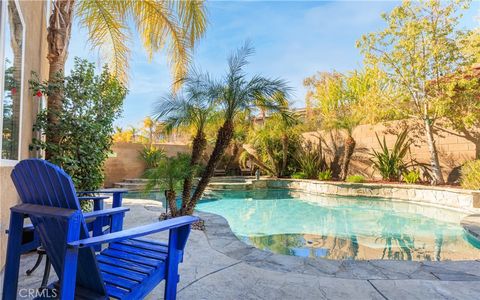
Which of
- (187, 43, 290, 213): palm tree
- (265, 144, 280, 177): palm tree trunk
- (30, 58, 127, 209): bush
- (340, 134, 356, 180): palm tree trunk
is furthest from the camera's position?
(265, 144, 280, 177): palm tree trunk

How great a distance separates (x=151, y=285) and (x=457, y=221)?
26.0ft

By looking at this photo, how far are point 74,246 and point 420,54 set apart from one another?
39.2 feet

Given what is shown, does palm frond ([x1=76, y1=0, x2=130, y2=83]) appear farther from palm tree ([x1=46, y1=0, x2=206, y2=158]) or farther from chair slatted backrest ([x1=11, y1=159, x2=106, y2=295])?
chair slatted backrest ([x1=11, y1=159, x2=106, y2=295])

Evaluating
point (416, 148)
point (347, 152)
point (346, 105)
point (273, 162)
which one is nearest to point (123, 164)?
point (273, 162)

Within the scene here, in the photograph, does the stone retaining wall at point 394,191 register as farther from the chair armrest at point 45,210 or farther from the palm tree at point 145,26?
the chair armrest at point 45,210

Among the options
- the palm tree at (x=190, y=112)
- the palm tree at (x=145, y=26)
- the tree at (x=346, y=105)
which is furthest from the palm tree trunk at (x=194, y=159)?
the tree at (x=346, y=105)

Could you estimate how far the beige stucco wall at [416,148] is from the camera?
10116 millimetres

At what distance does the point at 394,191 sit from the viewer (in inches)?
410

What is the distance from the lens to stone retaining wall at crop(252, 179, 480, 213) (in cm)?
795

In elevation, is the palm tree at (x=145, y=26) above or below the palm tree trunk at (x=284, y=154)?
above

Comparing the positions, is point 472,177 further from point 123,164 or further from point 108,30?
point 123,164

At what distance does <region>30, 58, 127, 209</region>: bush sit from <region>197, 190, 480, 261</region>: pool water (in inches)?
127

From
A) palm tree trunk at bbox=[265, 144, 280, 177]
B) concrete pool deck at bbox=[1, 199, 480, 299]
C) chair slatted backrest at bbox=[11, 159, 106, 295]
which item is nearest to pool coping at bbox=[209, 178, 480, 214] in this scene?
palm tree trunk at bbox=[265, 144, 280, 177]

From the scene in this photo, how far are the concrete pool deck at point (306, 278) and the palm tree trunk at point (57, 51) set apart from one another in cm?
221
